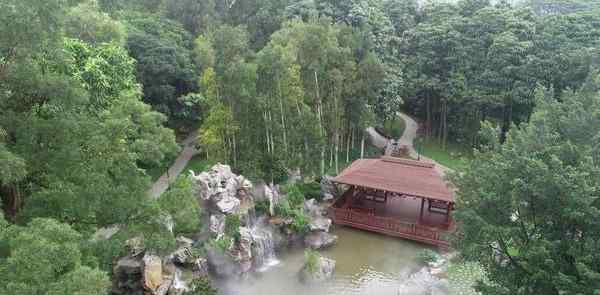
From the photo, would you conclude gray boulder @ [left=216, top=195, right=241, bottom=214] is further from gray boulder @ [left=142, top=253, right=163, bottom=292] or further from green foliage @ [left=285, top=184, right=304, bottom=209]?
gray boulder @ [left=142, top=253, right=163, bottom=292]

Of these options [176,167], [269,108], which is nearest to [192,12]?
[176,167]

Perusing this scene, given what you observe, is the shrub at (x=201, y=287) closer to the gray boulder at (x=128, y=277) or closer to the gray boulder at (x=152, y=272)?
the gray boulder at (x=152, y=272)

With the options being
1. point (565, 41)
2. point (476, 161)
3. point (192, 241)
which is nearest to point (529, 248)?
point (476, 161)

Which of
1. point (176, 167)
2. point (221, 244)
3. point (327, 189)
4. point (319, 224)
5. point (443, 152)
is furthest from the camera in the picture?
point (443, 152)

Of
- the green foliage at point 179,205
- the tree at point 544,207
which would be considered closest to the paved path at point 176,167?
the green foliage at point 179,205

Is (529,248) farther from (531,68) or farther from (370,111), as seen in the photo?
(531,68)

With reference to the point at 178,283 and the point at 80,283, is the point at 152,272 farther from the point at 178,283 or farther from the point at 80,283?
the point at 80,283
